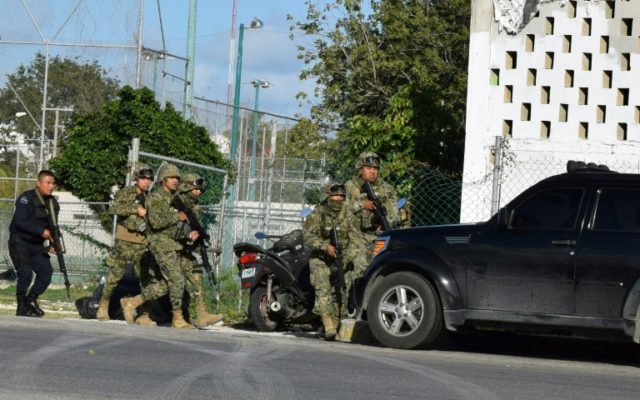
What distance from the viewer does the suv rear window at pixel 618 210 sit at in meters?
10.9

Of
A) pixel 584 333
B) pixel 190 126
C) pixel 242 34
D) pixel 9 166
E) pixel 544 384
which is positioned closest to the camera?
pixel 544 384

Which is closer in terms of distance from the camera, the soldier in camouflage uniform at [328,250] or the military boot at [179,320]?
the soldier in camouflage uniform at [328,250]

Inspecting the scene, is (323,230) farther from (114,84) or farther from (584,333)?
(114,84)

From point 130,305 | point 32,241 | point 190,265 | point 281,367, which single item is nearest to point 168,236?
point 190,265

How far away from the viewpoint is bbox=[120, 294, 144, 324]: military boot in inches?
581

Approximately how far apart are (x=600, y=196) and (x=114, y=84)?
2114 centimetres

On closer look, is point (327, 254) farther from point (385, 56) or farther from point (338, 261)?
point (385, 56)

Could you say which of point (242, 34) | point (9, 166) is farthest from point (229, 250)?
point (9, 166)

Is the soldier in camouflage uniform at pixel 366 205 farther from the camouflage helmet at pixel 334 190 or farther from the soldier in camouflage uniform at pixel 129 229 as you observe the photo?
the soldier in camouflage uniform at pixel 129 229

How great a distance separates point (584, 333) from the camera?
1095 centimetres

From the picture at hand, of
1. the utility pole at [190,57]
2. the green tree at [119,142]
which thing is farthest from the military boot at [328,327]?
the utility pole at [190,57]

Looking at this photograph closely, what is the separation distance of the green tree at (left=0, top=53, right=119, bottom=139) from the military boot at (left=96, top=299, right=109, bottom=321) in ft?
46.4

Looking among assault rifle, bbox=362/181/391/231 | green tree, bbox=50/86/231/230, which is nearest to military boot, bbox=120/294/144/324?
assault rifle, bbox=362/181/391/231

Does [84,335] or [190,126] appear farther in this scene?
[190,126]
